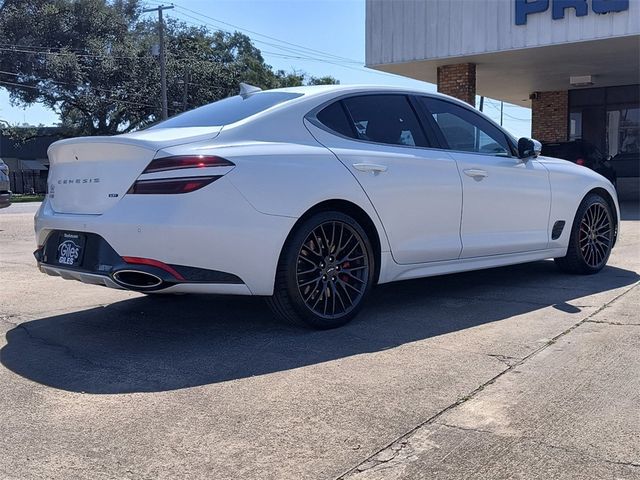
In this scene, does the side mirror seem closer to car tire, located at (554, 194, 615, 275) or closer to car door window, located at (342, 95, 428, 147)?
car tire, located at (554, 194, 615, 275)

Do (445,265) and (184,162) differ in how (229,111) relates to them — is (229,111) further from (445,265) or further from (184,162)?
(445,265)

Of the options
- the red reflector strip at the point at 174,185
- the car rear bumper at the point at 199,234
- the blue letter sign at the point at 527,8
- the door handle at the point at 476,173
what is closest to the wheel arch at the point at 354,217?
the car rear bumper at the point at 199,234

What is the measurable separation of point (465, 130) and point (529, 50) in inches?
423

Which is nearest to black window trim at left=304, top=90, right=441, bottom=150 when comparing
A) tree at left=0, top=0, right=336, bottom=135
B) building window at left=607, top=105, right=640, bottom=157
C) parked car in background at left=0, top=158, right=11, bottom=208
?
parked car in background at left=0, top=158, right=11, bottom=208

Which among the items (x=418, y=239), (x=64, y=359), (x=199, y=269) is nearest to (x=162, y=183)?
(x=199, y=269)

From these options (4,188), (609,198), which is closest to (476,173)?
(609,198)

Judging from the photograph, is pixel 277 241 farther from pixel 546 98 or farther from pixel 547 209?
pixel 546 98

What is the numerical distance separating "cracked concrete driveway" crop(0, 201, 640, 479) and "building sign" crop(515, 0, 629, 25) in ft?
33.8

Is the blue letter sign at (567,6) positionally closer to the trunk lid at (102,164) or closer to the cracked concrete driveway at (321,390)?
the cracked concrete driveway at (321,390)

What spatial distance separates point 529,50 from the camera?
A: 1511cm

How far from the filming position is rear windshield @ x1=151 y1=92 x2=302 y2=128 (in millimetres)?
4438

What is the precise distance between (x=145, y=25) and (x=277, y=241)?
148 feet

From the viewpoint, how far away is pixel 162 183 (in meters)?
3.80

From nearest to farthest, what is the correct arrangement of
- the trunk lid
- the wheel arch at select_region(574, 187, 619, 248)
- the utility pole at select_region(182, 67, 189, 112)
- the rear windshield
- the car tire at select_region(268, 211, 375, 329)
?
1. the trunk lid
2. the car tire at select_region(268, 211, 375, 329)
3. the rear windshield
4. the wheel arch at select_region(574, 187, 619, 248)
5. the utility pole at select_region(182, 67, 189, 112)
